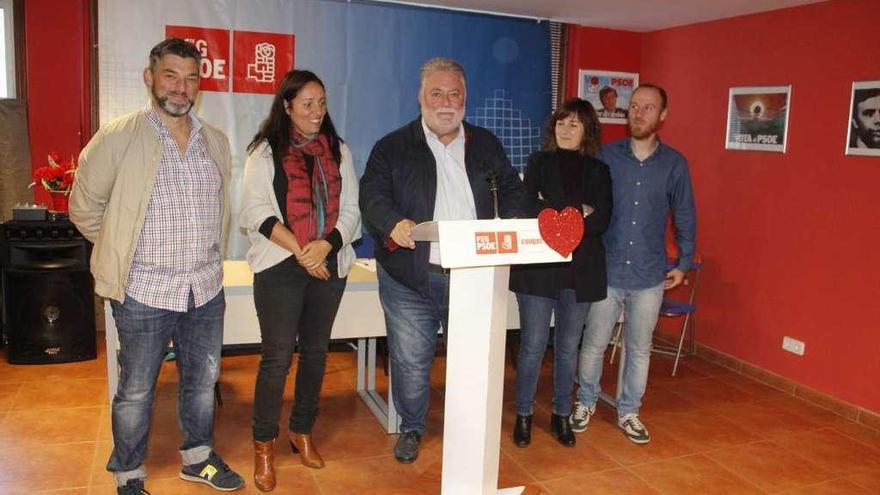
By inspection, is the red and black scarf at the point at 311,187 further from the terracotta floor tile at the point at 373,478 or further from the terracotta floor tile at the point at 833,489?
the terracotta floor tile at the point at 833,489

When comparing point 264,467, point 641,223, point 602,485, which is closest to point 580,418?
point 602,485

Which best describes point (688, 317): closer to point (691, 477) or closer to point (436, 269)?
point (691, 477)

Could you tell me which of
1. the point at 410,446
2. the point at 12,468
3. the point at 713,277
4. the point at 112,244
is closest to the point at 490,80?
the point at 713,277

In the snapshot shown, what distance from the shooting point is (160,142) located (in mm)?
2426

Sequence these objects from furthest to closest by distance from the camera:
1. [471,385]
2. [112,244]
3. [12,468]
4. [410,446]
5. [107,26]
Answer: [107,26] < [410,446] < [12,468] < [112,244] < [471,385]

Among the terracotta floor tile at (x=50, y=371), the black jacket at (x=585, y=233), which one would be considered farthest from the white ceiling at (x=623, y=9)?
the terracotta floor tile at (x=50, y=371)

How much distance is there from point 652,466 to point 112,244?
96.9 inches

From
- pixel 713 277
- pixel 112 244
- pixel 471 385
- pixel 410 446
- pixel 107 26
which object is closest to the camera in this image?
pixel 471 385

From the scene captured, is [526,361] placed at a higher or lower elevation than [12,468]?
higher

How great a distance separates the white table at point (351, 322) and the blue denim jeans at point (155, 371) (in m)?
0.49

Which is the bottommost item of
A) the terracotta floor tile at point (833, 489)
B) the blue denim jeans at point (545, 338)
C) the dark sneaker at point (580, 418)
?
the terracotta floor tile at point (833, 489)

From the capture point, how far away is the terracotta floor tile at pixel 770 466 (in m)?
3.18

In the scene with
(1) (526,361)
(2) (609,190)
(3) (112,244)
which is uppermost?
(2) (609,190)

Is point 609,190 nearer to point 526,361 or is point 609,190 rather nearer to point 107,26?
point 526,361
